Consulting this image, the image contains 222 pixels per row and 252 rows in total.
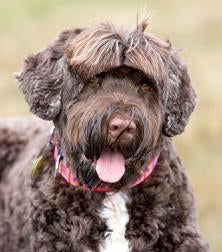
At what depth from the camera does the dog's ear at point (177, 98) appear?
26.0 ft

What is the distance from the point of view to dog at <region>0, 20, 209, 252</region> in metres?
7.54

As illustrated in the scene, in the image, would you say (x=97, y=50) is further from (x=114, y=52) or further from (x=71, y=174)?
(x=71, y=174)

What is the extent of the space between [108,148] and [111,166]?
163 millimetres

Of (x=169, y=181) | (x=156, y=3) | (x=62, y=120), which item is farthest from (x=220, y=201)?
(x=156, y=3)

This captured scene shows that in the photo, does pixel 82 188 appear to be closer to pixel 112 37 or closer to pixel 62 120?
pixel 62 120

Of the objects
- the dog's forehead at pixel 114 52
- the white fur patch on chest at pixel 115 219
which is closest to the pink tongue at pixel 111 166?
the white fur patch on chest at pixel 115 219

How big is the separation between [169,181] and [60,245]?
0.87 m

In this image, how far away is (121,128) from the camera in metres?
7.32

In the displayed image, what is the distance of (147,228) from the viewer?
8.11 meters

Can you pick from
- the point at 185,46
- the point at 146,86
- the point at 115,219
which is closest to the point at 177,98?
the point at 146,86

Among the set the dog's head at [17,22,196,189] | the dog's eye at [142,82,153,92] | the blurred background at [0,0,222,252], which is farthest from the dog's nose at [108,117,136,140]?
the blurred background at [0,0,222,252]

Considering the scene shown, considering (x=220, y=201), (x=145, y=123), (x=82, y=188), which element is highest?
(x=145, y=123)

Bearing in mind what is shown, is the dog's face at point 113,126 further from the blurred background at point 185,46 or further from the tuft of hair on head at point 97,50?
the blurred background at point 185,46

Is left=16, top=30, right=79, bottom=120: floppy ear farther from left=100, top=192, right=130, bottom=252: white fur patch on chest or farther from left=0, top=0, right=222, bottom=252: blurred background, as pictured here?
left=0, top=0, right=222, bottom=252: blurred background
